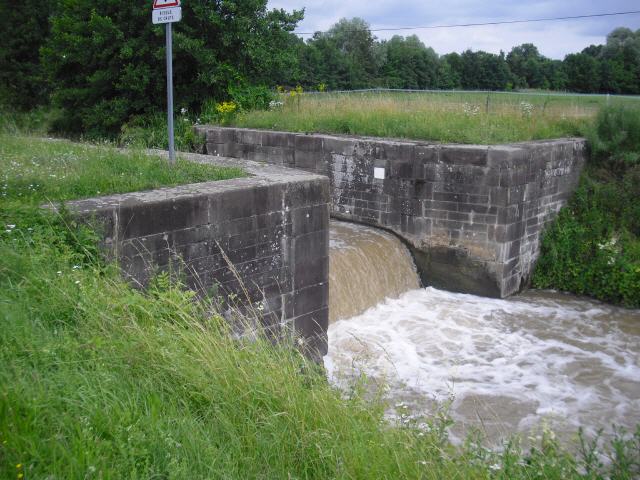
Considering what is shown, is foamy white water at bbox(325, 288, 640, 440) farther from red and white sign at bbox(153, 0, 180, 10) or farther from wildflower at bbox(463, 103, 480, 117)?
wildflower at bbox(463, 103, 480, 117)

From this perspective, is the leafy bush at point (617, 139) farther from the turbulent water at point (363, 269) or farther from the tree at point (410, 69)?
the tree at point (410, 69)

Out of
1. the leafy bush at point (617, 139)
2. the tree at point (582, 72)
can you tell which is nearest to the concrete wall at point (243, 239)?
the leafy bush at point (617, 139)

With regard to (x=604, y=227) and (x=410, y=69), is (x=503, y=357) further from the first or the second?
(x=410, y=69)

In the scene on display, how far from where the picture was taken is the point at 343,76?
131 ft

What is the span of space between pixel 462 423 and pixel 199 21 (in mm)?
10015

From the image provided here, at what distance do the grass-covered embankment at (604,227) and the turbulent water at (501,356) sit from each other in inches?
14.6

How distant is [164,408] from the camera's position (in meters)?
3.02

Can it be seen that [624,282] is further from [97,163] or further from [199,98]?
[199,98]

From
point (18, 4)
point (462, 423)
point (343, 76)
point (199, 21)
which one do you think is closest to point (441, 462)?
point (462, 423)

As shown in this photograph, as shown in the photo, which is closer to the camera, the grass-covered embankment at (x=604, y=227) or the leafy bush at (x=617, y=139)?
the grass-covered embankment at (x=604, y=227)

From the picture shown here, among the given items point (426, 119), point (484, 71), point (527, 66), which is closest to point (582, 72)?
point (527, 66)

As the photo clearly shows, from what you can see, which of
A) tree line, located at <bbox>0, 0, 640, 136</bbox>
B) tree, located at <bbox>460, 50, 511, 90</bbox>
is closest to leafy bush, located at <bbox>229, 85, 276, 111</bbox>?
tree line, located at <bbox>0, 0, 640, 136</bbox>

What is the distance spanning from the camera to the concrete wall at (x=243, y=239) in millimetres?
5051

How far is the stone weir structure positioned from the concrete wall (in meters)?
3.59
